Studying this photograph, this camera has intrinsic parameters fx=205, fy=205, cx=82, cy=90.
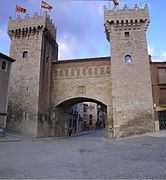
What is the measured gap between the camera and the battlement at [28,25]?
20.0 m

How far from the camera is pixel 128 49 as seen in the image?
18422mm

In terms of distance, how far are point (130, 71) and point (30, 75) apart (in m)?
9.17

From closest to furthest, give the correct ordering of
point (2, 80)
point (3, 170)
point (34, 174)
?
point (34, 174) < point (3, 170) < point (2, 80)

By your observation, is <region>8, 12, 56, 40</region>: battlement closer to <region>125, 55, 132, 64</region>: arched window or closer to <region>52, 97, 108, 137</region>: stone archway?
<region>52, 97, 108, 137</region>: stone archway

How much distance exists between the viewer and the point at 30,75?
63.1ft

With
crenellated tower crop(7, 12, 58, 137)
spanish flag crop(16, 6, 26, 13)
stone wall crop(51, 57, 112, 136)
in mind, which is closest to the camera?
crenellated tower crop(7, 12, 58, 137)

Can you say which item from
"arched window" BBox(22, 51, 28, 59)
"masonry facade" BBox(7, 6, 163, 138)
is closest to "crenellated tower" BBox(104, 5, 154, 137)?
"masonry facade" BBox(7, 6, 163, 138)

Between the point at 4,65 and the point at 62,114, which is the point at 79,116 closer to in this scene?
the point at 62,114

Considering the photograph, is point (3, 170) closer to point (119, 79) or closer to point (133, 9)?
point (119, 79)

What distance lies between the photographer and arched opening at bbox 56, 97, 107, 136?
21516mm

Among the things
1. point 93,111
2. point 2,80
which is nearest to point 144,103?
point 2,80

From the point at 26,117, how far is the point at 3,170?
13473 mm

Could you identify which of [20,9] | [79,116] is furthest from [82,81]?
[79,116]

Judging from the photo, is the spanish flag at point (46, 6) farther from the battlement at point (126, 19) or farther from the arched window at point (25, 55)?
the battlement at point (126, 19)
